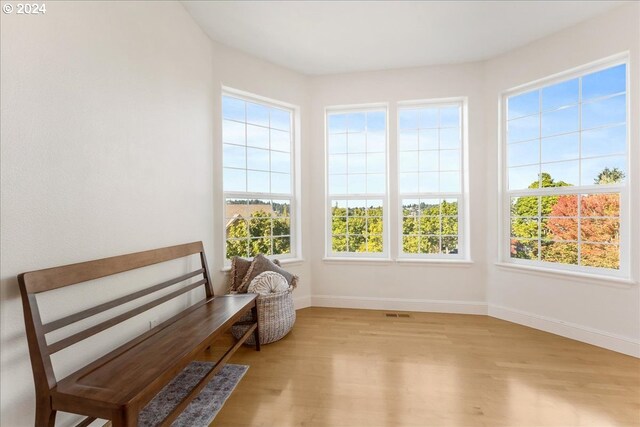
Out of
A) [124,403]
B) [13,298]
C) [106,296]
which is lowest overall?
[124,403]

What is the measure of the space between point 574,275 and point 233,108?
3.87 meters

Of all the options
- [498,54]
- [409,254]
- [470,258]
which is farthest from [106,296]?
[498,54]

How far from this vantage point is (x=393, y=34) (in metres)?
2.78

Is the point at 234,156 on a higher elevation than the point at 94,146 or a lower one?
higher

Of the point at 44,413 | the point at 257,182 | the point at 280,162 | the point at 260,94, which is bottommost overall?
the point at 44,413

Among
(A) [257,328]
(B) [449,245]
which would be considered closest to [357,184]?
(B) [449,245]

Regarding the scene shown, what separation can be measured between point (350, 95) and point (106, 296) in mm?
3203

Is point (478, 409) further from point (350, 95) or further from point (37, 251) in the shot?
point (350, 95)

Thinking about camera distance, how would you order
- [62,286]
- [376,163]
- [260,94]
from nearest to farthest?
1. [62,286]
2. [260,94]
3. [376,163]

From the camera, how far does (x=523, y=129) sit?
3.09 metres

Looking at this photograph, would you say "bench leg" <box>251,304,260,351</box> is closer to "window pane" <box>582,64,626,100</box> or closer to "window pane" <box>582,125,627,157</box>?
"window pane" <box>582,125,627,157</box>

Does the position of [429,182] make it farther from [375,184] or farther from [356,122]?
[356,122]

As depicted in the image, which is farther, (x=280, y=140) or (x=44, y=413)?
(x=280, y=140)

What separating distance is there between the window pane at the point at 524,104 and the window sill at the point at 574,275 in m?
1.68
